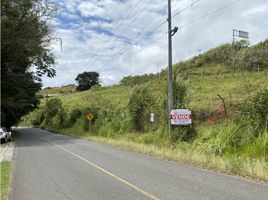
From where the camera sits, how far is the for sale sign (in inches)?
984

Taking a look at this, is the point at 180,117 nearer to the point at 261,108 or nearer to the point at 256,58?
the point at 261,108

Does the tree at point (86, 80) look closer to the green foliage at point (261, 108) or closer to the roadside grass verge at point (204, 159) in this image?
the roadside grass verge at point (204, 159)

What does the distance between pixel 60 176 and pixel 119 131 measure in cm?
2363

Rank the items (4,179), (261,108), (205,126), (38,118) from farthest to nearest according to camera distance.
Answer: (38,118), (205,126), (261,108), (4,179)

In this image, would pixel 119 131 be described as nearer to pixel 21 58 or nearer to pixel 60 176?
pixel 21 58

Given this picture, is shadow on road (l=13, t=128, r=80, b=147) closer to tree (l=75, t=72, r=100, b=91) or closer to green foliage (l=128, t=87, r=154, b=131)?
green foliage (l=128, t=87, r=154, b=131)

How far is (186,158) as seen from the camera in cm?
1934

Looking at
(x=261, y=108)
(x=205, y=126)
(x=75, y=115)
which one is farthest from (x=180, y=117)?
(x=75, y=115)

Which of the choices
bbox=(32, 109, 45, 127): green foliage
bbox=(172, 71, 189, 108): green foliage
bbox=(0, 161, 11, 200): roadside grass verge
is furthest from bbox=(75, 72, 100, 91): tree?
bbox=(0, 161, 11, 200): roadside grass verge

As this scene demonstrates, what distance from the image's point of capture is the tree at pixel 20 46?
4103cm

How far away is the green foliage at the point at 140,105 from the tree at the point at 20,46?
12313 mm

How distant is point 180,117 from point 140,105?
10753 millimetres

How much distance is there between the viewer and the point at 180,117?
82.3ft

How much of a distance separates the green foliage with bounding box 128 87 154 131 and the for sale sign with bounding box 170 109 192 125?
981cm
